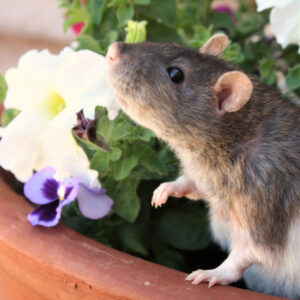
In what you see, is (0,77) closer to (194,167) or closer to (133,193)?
(133,193)

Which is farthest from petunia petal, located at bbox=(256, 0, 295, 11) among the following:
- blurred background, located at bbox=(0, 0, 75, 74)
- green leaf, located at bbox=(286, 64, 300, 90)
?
blurred background, located at bbox=(0, 0, 75, 74)

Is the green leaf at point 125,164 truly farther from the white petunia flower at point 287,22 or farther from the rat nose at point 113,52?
the white petunia flower at point 287,22

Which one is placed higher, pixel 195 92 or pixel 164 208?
pixel 195 92

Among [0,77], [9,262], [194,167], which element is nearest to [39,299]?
[9,262]

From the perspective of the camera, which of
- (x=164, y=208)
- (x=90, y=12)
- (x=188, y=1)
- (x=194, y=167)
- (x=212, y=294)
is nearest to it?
(x=212, y=294)

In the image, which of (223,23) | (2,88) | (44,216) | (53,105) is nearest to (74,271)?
(44,216)

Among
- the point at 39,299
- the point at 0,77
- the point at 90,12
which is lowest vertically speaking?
the point at 39,299

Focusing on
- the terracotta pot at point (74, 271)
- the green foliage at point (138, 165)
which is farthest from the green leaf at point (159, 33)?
the terracotta pot at point (74, 271)
